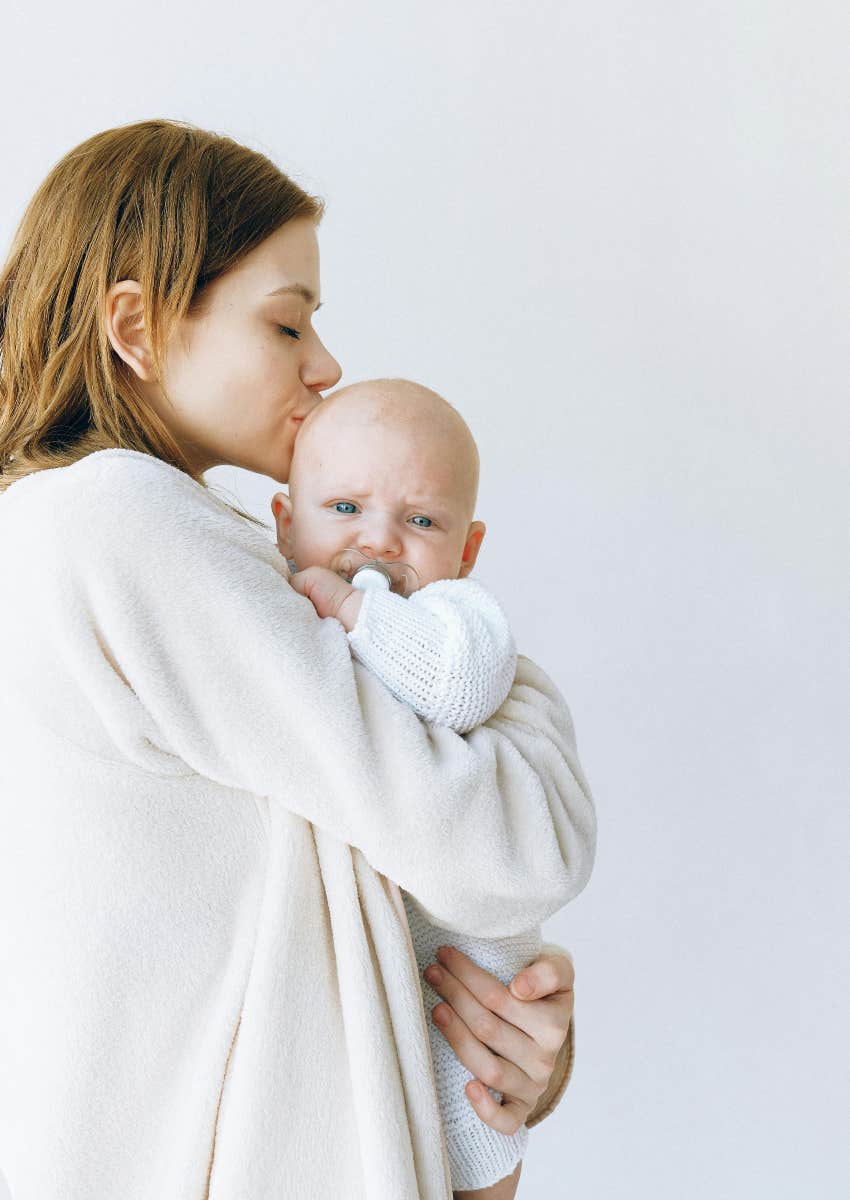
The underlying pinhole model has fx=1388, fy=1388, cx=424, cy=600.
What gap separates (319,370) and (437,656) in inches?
15.7

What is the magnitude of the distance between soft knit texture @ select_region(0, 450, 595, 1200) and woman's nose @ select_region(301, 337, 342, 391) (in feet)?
0.94

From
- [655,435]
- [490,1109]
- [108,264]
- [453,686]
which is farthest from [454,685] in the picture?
[655,435]

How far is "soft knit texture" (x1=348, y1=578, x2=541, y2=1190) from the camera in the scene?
1148 millimetres

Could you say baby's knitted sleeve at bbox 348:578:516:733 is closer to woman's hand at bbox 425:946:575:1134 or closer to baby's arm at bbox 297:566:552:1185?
baby's arm at bbox 297:566:552:1185

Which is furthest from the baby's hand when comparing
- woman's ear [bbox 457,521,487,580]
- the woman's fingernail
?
the woman's fingernail

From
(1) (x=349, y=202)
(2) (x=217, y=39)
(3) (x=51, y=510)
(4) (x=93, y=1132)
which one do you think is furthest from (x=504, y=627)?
(2) (x=217, y=39)

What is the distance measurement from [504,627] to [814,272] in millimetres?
1575

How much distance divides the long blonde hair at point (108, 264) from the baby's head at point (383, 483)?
0.14 meters

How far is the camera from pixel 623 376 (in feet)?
8.05

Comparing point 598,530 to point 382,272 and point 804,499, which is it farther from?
point 382,272

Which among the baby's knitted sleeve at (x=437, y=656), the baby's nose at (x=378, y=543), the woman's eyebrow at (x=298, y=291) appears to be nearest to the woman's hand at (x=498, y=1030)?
the baby's knitted sleeve at (x=437, y=656)

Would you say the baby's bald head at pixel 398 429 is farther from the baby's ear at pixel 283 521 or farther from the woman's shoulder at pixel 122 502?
the woman's shoulder at pixel 122 502

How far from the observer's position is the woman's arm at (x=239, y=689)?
1.08 meters

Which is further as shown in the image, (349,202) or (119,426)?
(349,202)
